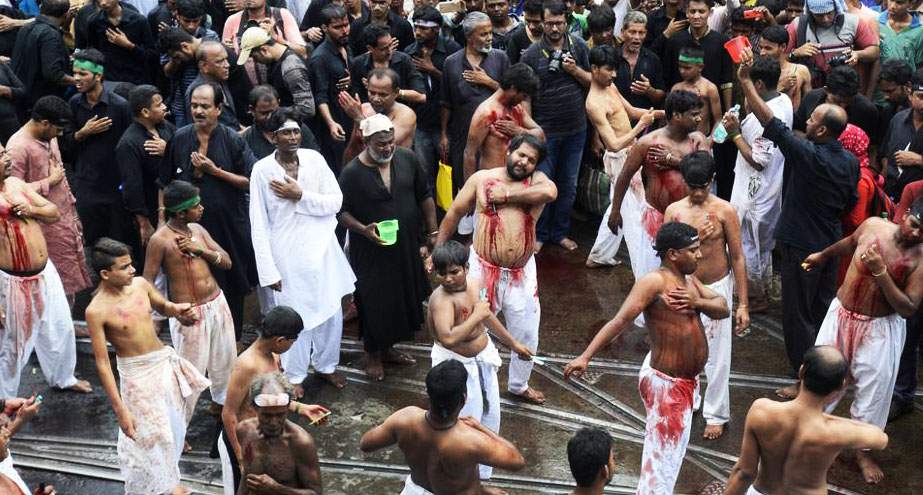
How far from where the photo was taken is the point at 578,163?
34.2 feet

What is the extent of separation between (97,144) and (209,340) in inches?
102

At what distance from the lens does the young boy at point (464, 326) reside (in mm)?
6840

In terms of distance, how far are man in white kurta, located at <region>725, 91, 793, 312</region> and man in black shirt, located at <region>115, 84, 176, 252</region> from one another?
4.45 m

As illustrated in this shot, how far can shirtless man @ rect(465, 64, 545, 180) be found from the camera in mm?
8812

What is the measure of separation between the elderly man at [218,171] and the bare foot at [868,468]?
4.50 m

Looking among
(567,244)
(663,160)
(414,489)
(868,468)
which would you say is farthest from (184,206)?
(868,468)

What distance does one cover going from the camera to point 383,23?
411 inches

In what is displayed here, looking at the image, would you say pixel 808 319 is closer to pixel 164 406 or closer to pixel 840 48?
pixel 840 48

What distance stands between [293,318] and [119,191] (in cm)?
369

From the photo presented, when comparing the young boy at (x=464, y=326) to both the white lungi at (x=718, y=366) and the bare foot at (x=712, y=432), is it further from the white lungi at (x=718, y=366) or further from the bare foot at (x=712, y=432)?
the bare foot at (x=712, y=432)

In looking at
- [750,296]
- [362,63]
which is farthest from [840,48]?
[362,63]

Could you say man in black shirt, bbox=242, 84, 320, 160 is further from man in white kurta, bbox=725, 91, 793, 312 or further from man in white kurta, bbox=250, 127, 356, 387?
man in white kurta, bbox=725, 91, 793, 312

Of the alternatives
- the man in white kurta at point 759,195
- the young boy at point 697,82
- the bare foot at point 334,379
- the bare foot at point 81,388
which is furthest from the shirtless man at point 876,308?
the bare foot at point 81,388

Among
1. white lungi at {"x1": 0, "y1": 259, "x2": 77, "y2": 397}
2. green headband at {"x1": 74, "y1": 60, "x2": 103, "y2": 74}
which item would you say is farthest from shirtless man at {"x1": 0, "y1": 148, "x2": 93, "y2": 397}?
green headband at {"x1": 74, "y1": 60, "x2": 103, "y2": 74}
